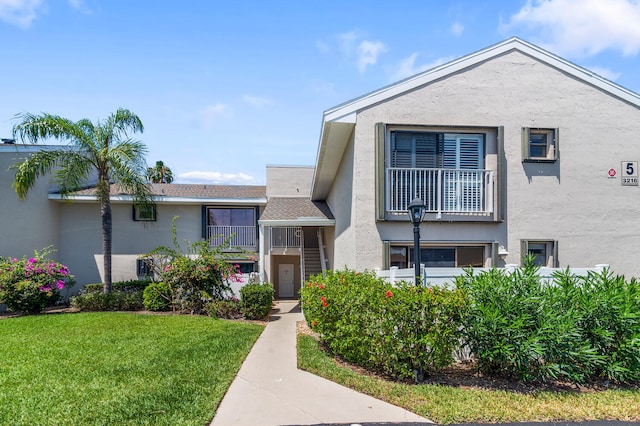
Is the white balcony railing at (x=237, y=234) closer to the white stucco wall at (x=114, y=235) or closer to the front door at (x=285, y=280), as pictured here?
the white stucco wall at (x=114, y=235)

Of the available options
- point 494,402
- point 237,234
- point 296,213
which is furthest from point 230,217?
point 494,402

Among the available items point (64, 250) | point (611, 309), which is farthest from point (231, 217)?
point (611, 309)

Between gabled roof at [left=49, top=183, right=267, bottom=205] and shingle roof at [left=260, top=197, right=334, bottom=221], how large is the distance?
6.63 ft

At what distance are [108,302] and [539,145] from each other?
14.5 metres

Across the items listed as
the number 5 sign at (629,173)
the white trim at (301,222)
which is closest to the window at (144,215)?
the white trim at (301,222)

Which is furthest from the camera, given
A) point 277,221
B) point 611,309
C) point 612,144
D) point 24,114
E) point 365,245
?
point 277,221

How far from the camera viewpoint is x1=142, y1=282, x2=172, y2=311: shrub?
1312cm

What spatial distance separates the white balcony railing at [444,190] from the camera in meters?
9.76

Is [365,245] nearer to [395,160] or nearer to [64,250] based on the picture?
[395,160]

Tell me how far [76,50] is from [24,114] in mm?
4725

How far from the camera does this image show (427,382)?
5.98 metres

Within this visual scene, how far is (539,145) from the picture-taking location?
1038 cm

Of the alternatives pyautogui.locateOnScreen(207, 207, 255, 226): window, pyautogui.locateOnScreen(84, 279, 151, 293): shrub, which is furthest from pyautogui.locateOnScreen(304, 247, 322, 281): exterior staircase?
pyautogui.locateOnScreen(84, 279, 151, 293): shrub

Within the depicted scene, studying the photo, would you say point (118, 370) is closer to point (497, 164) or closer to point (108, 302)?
point (108, 302)
